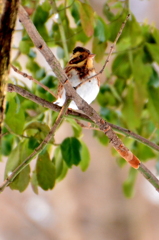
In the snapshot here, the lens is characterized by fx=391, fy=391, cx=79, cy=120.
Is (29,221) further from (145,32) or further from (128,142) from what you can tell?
(145,32)

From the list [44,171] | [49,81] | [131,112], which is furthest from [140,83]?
[44,171]

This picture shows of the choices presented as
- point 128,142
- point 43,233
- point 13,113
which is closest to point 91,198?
point 43,233

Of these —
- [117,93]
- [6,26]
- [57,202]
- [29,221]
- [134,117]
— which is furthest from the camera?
[57,202]

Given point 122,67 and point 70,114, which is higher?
point 122,67

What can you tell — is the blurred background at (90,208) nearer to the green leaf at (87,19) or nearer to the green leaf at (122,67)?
the green leaf at (122,67)

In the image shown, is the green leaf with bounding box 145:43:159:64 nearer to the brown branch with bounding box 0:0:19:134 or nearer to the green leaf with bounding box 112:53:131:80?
the green leaf with bounding box 112:53:131:80

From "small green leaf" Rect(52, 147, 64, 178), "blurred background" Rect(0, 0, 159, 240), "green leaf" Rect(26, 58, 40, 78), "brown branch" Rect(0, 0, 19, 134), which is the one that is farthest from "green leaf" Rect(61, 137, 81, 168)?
"blurred background" Rect(0, 0, 159, 240)

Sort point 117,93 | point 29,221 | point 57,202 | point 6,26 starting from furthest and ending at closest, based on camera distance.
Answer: point 57,202 < point 29,221 < point 117,93 < point 6,26

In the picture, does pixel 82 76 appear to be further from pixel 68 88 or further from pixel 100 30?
pixel 68 88
